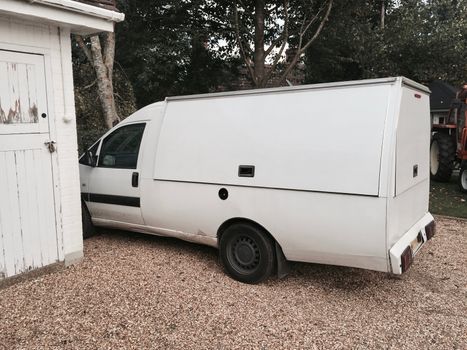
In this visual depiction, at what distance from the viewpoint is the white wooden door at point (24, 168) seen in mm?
4023

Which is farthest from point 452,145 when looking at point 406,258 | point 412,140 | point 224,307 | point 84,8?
point 84,8

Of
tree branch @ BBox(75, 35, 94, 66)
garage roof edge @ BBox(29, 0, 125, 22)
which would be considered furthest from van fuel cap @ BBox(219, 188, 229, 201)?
tree branch @ BBox(75, 35, 94, 66)

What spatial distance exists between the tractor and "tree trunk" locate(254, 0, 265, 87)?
16.2ft

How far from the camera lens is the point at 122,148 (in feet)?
17.4

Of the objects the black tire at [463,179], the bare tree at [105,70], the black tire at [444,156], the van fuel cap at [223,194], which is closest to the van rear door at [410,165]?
the van fuel cap at [223,194]

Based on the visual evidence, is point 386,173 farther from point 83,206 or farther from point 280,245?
point 83,206

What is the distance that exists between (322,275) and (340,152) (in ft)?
5.48

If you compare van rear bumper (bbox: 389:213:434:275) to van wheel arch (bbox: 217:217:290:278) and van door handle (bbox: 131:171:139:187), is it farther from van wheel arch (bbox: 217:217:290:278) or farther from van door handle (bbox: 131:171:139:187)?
van door handle (bbox: 131:171:139:187)

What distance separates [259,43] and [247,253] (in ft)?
27.0

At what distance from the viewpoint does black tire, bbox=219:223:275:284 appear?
13.6 ft

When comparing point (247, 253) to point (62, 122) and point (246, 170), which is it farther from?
point (62, 122)

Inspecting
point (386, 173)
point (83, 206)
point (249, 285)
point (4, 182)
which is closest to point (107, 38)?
point (83, 206)

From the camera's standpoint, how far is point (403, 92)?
354cm

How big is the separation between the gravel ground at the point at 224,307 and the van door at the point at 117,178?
2.04 feet
